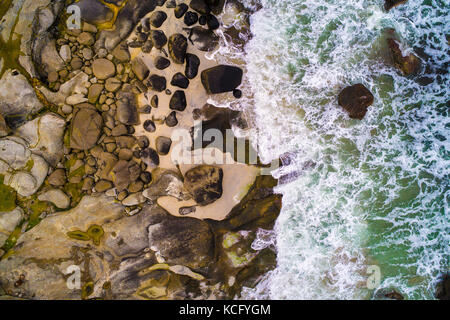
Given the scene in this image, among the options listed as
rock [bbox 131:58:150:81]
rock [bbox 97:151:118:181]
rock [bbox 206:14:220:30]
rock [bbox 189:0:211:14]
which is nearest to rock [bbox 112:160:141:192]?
rock [bbox 97:151:118:181]

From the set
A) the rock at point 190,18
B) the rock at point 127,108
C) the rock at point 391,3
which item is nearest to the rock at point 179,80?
the rock at point 127,108

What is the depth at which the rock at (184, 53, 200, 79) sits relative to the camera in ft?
19.9

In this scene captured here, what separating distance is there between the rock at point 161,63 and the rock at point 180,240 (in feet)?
12.0

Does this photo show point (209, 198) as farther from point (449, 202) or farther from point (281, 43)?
point (449, 202)

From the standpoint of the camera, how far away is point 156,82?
6.04 meters

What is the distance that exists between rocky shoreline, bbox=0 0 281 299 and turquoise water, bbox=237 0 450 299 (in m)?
0.83

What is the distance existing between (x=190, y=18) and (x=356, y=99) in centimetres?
456

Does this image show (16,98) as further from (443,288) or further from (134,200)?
(443,288)

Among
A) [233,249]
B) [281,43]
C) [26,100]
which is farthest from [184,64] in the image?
[233,249]

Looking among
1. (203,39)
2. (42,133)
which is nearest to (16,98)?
(42,133)

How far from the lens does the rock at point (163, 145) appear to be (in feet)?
19.9

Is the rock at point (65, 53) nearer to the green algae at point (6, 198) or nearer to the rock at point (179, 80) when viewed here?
the rock at point (179, 80)

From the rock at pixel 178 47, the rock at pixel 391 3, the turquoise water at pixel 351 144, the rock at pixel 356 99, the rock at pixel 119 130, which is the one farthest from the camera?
the rock at pixel 391 3
